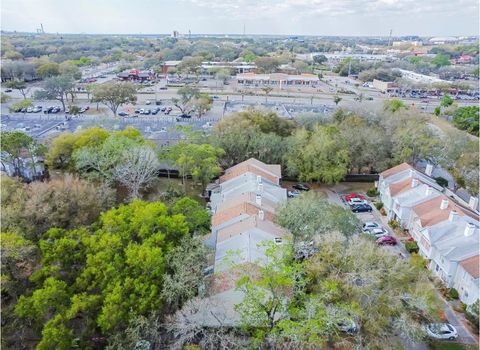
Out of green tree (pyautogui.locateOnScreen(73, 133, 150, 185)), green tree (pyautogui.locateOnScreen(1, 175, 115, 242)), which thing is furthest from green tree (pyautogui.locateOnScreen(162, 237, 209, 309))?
green tree (pyautogui.locateOnScreen(73, 133, 150, 185))

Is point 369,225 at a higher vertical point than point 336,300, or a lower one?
lower

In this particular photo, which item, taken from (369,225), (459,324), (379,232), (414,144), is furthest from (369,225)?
(414,144)

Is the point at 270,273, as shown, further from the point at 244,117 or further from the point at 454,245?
the point at 244,117

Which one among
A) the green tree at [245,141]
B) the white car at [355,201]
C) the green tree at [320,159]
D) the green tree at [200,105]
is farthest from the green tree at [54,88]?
the white car at [355,201]

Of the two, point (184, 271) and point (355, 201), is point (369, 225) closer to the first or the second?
point (355, 201)

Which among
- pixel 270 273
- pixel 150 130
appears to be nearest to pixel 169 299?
pixel 270 273

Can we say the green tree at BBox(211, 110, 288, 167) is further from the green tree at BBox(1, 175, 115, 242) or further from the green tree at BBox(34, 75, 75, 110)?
the green tree at BBox(34, 75, 75, 110)
